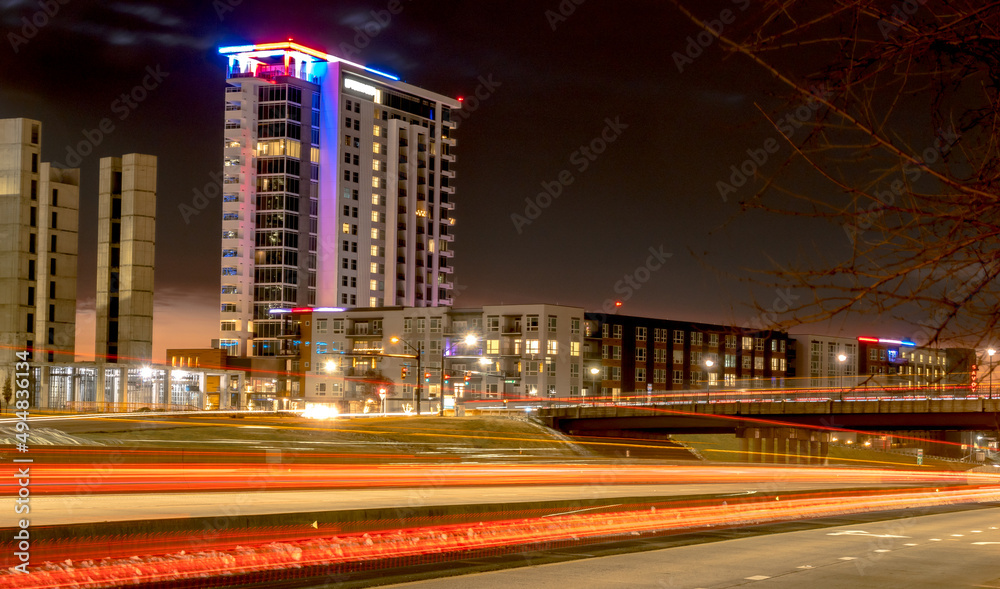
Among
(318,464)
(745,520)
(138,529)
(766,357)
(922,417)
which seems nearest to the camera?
(138,529)

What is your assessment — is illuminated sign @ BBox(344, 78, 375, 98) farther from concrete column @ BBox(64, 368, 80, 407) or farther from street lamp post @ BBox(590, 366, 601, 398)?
concrete column @ BBox(64, 368, 80, 407)

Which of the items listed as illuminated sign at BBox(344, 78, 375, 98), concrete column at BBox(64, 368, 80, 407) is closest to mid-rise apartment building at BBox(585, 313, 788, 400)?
concrete column at BBox(64, 368, 80, 407)

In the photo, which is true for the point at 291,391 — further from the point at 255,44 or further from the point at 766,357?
the point at 766,357

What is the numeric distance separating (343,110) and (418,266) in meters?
27.0

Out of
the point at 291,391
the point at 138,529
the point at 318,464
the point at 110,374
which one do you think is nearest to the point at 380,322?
the point at 291,391

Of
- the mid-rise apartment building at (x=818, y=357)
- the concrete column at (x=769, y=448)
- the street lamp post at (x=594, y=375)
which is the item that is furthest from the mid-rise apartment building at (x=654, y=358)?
the mid-rise apartment building at (x=818, y=357)

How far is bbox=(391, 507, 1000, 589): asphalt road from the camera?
51.5ft

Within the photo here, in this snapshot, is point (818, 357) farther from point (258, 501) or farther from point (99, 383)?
point (258, 501)

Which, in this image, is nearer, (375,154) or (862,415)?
(862,415)

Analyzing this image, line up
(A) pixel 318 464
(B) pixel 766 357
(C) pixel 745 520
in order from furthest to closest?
(B) pixel 766 357 < (A) pixel 318 464 < (C) pixel 745 520

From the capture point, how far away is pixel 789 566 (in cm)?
1800

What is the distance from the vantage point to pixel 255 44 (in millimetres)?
156250

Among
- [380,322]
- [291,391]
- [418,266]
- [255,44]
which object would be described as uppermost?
[255,44]

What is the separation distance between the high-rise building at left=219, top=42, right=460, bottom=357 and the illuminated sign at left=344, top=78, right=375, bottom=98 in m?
0.18
